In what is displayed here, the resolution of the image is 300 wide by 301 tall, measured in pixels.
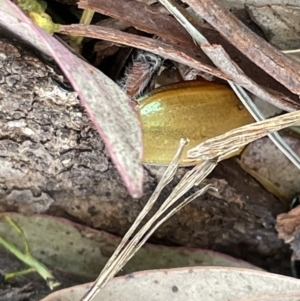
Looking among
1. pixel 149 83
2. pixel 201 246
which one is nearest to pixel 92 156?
pixel 149 83

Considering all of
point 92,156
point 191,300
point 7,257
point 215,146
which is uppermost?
point 215,146

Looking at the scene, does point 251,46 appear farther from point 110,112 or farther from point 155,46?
point 110,112

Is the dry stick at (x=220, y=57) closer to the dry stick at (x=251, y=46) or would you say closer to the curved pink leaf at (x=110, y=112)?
the dry stick at (x=251, y=46)

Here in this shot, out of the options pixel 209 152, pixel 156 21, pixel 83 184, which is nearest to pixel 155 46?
pixel 156 21

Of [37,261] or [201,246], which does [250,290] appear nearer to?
[201,246]

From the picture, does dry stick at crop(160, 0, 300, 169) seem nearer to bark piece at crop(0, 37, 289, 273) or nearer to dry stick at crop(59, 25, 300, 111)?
dry stick at crop(59, 25, 300, 111)

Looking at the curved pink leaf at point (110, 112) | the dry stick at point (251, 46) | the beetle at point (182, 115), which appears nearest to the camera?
the curved pink leaf at point (110, 112)

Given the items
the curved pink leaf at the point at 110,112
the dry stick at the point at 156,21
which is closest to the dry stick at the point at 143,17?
the dry stick at the point at 156,21
